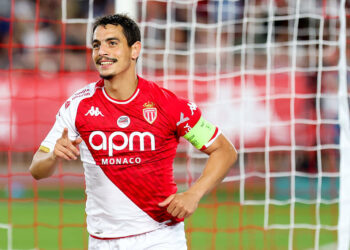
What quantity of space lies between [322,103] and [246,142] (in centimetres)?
116

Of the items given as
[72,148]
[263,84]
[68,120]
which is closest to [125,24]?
[68,120]

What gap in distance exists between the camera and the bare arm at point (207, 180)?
10.1 ft

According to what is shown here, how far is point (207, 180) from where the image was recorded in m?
3.22

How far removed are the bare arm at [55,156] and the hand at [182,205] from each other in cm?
50

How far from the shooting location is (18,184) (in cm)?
895

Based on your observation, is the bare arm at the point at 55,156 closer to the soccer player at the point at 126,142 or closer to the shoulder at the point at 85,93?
the soccer player at the point at 126,142

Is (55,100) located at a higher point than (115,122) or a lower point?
lower

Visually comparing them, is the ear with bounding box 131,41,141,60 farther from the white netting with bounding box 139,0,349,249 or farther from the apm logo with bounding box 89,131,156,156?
the white netting with bounding box 139,0,349,249

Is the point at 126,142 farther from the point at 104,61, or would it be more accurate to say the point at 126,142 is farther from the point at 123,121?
the point at 104,61

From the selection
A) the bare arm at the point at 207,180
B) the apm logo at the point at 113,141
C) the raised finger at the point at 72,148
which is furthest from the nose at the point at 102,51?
the bare arm at the point at 207,180

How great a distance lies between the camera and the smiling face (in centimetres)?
327

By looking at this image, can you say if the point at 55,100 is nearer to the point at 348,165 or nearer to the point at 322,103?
the point at 322,103

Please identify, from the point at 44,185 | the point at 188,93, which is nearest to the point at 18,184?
the point at 44,185

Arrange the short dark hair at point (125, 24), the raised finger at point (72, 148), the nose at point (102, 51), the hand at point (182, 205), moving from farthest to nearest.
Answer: the short dark hair at point (125, 24) < the nose at point (102, 51) < the hand at point (182, 205) < the raised finger at point (72, 148)
